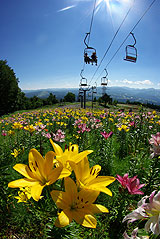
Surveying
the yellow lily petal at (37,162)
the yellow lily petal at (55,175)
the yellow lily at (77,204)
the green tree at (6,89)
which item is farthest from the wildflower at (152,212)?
the green tree at (6,89)

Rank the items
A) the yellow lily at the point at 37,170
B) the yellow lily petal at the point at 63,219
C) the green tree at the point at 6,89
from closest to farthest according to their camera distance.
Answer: the yellow lily petal at the point at 63,219 < the yellow lily at the point at 37,170 < the green tree at the point at 6,89

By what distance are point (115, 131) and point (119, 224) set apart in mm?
4699

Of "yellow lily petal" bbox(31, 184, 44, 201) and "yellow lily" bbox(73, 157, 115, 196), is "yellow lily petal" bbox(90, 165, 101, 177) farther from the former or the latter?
"yellow lily petal" bbox(31, 184, 44, 201)

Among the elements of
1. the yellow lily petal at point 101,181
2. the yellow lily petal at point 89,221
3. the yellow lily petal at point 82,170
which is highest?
the yellow lily petal at point 82,170

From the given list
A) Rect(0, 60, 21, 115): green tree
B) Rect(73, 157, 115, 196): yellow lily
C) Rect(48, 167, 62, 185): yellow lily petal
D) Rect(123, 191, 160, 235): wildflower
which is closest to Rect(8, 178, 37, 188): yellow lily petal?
Rect(48, 167, 62, 185): yellow lily petal

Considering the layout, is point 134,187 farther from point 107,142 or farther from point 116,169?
point 107,142

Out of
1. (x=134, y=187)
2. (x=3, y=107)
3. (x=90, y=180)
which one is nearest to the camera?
(x=90, y=180)

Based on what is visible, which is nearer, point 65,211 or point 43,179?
point 65,211

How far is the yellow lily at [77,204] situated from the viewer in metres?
0.63

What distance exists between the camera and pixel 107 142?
12.5 ft

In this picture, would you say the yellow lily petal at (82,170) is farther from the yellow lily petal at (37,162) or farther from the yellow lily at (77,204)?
the yellow lily petal at (37,162)

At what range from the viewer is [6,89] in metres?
32.1

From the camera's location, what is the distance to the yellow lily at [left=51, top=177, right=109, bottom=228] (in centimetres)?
63

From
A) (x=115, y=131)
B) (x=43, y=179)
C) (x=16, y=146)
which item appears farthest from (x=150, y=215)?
(x=115, y=131)
